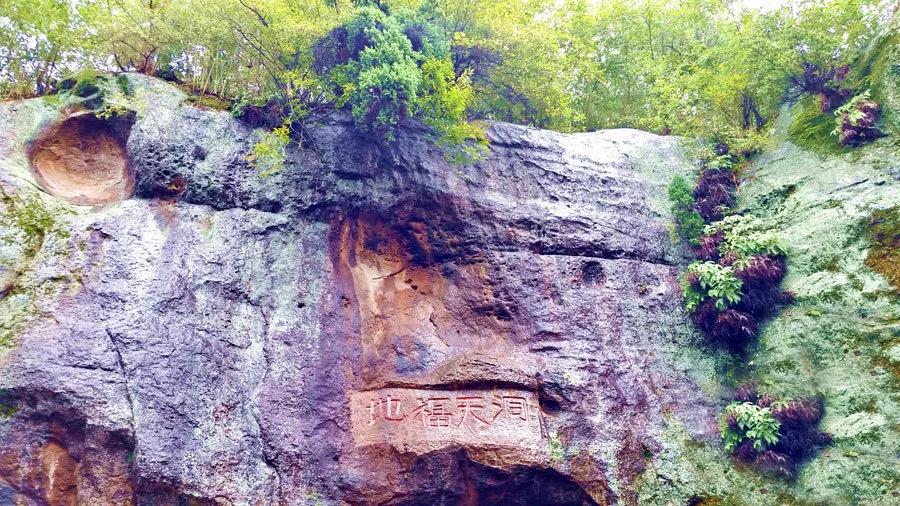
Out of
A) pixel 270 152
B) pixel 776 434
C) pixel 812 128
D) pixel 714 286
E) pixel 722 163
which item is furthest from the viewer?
pixel 722 163

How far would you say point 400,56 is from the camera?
8.62m

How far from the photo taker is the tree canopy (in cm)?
877

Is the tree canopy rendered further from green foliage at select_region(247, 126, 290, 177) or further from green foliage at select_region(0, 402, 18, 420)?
green foliage at select_region(0, 402, 18, 420)

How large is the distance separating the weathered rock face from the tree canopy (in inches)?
29.6

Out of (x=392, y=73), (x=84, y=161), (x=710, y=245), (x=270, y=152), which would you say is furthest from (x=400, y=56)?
(x=710, y=245)

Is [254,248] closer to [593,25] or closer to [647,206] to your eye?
[647,206]

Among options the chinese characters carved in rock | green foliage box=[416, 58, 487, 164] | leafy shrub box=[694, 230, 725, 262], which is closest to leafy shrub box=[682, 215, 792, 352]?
leafy shrub box=[694, 230, 725, 262]

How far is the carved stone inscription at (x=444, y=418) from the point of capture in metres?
7.85

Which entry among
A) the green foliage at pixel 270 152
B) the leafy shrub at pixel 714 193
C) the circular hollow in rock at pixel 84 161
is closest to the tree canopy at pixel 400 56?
the green foliage at pixel 270 152

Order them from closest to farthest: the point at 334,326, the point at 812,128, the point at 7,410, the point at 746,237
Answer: the point at 7,410 → the point at 334,326 → the point at 746,237 → the point at 812,128

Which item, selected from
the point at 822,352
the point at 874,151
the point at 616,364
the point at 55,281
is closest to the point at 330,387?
the point at 55,281

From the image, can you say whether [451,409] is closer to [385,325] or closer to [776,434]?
[385,325]

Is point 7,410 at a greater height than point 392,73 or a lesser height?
lesser

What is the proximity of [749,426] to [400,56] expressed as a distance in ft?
21.7
